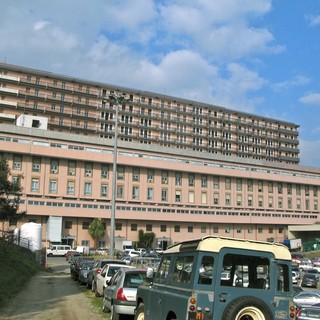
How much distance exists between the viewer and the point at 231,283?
7.42m

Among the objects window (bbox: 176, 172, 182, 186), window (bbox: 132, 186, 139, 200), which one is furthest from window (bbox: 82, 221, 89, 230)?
window (bbox: 176, 172, 182, 186)

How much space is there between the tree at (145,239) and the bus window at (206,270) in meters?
75.2

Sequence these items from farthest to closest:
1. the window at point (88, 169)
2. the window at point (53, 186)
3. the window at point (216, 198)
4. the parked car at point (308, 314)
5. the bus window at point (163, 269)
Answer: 1. the window at point (216, 198)
2. the window at point (88, 169)
3. the window at point (53, 186)
4. the parked car at point (308, 314)
5. the bus window at point (163, 269)

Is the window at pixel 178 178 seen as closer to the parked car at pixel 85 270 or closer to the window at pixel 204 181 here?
the window at pixel 204 181

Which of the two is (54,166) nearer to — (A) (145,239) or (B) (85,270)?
(A) (145,239)

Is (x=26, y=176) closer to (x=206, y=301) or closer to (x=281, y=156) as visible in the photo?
(x=206, y=301)

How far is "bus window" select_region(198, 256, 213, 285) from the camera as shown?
7.26 meters

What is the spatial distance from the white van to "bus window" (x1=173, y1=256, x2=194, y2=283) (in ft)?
213

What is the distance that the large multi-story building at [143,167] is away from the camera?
77500mm

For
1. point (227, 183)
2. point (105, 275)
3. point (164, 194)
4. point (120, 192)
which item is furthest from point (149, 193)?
point (105, 275)

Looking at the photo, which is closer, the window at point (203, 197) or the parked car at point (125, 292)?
the parked car at point (125, 292)

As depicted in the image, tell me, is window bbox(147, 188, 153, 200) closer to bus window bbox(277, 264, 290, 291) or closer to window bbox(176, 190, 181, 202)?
→ window bbox(176, 190, 181, 202)

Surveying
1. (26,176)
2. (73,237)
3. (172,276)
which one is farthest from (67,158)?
(172,276)

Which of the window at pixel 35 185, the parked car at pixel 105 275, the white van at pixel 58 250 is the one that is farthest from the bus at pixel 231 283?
the window at pixel 35 185
